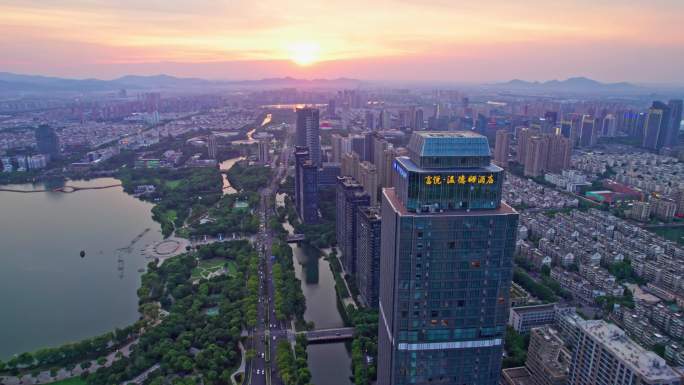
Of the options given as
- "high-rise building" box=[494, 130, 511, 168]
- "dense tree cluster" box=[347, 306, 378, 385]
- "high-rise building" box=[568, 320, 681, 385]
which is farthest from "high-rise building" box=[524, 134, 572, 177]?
"high-rise building" box=[568, 320, 681, 385]

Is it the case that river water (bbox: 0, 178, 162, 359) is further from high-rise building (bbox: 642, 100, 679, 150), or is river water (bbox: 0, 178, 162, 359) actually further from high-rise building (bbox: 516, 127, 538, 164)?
high-rise building (bbox: 642, 100, 679, 150)

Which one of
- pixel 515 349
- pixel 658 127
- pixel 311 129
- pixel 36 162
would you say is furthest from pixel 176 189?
pixel 658 127

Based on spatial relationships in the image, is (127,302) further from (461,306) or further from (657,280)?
(657,280)

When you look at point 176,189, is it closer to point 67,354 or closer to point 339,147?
point 339,147

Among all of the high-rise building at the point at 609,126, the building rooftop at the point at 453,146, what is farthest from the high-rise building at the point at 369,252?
the high-rise building at the point at 609,126

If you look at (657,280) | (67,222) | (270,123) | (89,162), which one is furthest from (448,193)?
(270,123)
